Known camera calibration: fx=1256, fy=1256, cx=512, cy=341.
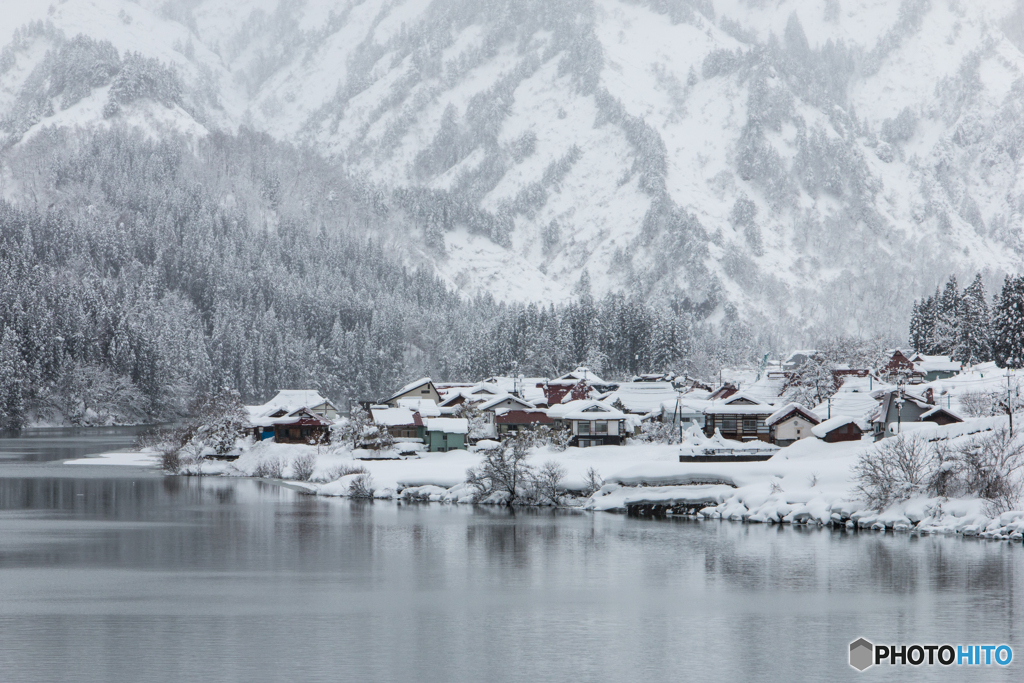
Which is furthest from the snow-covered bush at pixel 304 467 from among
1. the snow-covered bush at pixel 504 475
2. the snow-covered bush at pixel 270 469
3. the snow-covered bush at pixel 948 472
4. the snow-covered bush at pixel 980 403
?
the snow-covered bush at pixel 980 403

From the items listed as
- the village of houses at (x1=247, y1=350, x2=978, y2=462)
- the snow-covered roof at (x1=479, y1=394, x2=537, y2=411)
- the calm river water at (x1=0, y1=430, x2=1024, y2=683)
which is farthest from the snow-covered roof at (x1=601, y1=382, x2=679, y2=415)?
the calm river water at (x1=0, y1=430, x2=1024, y2=683)

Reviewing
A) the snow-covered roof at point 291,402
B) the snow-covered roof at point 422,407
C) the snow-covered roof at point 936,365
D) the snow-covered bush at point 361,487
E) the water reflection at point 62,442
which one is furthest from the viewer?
the snow-covered roof at point 936,365

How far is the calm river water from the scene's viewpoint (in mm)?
37312

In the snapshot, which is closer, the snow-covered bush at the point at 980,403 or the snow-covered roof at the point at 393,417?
the snow-covered bush at the point at 980,403

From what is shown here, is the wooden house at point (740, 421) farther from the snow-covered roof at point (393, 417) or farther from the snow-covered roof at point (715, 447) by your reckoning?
the snow-covered roof at point (393, 417)

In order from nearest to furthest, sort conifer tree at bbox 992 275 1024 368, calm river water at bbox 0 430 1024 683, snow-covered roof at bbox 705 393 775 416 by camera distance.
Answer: calm river water at bbox 0 430 1024 683, snow-covered roof at bbox 705 393 775 416, conifer tree at bbox 992 275 1024 368

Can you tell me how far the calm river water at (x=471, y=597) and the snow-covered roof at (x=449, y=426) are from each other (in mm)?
31015

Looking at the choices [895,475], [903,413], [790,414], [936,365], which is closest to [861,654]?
[895,475]

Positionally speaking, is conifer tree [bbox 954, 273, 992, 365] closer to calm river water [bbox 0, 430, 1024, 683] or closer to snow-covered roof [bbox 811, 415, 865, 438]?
snow-covered roof [bbox 811, 415, 865, 438]

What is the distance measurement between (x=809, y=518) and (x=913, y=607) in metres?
25.3

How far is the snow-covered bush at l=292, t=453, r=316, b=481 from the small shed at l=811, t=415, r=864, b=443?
40340 millimetres

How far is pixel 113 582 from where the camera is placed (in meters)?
52.0

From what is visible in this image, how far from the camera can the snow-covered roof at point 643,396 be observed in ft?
421

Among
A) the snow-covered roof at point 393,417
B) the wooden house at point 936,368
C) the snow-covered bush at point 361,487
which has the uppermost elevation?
the wooden house at point 936,368
